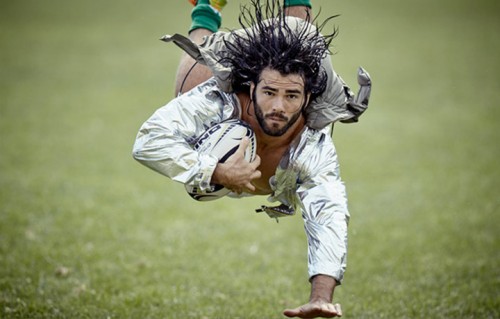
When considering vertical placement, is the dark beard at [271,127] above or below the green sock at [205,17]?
below

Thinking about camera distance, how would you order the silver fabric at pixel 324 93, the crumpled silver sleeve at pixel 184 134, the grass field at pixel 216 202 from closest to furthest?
the crumpled silver sleeve at pixel 184 134 → the silver fabric at pixel 324 93 → the grass field at pixel 216 202

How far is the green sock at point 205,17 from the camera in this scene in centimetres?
525

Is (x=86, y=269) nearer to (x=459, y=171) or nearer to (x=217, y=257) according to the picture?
(x=217, y=257)

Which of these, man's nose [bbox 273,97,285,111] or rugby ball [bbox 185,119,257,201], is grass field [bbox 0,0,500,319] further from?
man's nose [bbox 273,97,285,111]

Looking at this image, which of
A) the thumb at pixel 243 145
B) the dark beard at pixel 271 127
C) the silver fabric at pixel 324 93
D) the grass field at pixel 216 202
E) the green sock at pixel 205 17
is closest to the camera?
the thumb at pixel 243 145

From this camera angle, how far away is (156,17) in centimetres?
2366

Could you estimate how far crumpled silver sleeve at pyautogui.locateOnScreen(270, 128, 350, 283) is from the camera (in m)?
4.16

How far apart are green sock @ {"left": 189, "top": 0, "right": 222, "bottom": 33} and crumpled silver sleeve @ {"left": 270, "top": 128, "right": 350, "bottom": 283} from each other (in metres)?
1.29

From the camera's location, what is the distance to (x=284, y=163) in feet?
14.4

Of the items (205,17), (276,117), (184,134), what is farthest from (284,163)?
(205,17)

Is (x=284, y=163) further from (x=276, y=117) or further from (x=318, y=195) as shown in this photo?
(x=276, y=117)

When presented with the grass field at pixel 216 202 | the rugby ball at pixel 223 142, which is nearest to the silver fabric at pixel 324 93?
the rugby ball at pixel 223 142

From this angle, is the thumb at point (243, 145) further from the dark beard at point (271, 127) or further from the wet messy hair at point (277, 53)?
the wet messy hair at point (277, 53)

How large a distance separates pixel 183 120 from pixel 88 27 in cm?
1964
